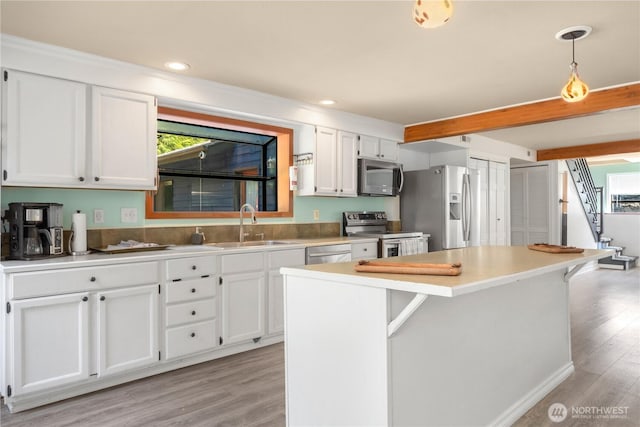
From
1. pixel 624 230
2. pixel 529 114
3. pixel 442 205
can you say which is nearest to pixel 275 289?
pixel 442 205

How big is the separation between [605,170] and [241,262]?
38.9 ft

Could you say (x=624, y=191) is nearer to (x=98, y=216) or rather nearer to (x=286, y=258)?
(x=286, y=258)

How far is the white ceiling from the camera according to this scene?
2367 mm

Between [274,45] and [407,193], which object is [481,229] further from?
[274,45]

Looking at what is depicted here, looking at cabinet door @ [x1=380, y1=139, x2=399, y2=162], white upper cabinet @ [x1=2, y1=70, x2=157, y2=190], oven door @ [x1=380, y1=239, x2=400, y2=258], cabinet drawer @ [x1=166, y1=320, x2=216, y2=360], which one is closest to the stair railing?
cabinet door @ [x1=380, y1=139, x2=399, y2=162]

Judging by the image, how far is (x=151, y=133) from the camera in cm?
329

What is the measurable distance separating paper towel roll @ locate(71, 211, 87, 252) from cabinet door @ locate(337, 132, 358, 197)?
2521 millimetres

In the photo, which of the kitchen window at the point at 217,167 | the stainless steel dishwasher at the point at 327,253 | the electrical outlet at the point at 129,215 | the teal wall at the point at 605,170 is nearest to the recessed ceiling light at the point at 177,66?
the kitchen window at the point at 217,167

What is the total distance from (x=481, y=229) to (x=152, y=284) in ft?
16.7

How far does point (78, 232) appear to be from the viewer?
3035 mm

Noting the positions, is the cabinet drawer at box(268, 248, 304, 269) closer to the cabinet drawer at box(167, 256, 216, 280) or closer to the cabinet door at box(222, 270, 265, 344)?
the cabinet door at box(222, 270, 265, 344)

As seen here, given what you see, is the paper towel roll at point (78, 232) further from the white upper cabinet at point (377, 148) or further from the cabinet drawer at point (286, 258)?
the white upper cabinet at point (377, 148)

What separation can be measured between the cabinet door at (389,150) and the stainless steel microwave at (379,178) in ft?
0.26

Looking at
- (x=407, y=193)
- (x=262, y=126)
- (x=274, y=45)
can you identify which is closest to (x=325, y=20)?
(x=274, y=45)
